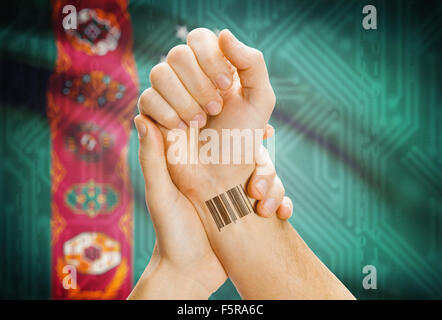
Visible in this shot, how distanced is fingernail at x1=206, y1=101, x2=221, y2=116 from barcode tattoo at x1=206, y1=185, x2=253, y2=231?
0.68ft

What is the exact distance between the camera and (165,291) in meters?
0.82

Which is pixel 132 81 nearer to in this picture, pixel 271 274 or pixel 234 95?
pixel 234 95

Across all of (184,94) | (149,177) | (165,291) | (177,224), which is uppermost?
(184,94)

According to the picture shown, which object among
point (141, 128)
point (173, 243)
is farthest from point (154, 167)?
point (173, 243)

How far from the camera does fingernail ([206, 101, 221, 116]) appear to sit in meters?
0.72

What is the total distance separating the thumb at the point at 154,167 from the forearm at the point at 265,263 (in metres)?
0.10

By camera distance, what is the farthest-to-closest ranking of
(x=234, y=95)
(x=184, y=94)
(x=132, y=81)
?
(x=132, y=81), (x=234, y=95), (x=184, y=94)

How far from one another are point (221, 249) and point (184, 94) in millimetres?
407

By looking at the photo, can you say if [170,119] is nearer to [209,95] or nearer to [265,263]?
Answer: [209,95]

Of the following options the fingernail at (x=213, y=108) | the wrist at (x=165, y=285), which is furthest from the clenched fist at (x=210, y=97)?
the wrist at (x=165, y=285)

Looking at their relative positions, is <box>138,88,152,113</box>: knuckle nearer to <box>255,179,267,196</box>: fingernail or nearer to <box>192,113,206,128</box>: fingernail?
<box>192,113,206,128</box>: fingernail

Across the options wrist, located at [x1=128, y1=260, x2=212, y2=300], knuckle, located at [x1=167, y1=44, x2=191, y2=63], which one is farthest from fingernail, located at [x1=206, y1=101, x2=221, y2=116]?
wrist, located at [x1=128, y1=260, x2=212, y2=300]

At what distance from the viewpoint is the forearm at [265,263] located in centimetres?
83

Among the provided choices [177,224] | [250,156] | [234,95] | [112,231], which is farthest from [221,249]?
[112,231]
